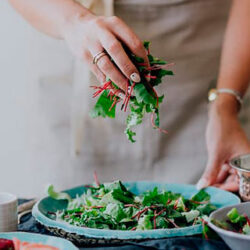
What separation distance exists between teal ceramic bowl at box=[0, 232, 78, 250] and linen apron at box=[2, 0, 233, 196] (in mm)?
810

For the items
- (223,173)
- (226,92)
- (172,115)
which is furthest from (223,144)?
(172,115)

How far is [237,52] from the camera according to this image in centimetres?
174

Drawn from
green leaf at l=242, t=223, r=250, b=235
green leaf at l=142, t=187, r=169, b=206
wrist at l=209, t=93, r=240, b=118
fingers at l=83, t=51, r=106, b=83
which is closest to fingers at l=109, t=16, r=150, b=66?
fingers at l=83, t=51, r=106, b=83

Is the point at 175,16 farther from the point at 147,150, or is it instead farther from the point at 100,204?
the point at 100,204

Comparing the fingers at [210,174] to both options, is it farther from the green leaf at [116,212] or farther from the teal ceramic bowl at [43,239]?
the teal ceramic bowl at [43,239]

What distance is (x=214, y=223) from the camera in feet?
3.17

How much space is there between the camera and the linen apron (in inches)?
70.8

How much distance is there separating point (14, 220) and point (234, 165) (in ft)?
1.69

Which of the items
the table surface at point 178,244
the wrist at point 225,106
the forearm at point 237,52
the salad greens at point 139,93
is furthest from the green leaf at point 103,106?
the forearm at point 237,52

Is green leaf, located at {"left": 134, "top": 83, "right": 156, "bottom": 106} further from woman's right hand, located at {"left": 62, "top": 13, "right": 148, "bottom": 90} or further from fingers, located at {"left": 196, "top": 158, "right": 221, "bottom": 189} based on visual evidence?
fingers, located at {"left": 196, "top": 158, "right": 221, "bottom": 189}

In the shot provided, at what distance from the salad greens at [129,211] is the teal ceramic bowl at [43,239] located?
0.42 feet

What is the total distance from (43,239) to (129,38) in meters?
0.44

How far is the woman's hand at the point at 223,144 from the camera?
148 centimetres

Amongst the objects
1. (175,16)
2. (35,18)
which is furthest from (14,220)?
(175,16)
